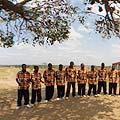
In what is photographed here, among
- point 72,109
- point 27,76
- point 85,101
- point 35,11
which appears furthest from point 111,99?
point 35,11

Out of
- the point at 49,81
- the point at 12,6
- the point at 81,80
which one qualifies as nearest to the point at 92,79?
the point at 81,80

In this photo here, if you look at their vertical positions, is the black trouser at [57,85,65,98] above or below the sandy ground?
above

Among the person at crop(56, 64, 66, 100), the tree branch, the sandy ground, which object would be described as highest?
the tree branch

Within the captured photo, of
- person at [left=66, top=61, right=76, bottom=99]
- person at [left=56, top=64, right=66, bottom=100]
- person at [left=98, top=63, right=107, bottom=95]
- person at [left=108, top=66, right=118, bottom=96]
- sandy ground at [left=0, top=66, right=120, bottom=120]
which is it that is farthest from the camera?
person at [left=108, top=66, right=118, bottom=96]

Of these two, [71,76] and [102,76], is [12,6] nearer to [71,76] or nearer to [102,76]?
[71,76]

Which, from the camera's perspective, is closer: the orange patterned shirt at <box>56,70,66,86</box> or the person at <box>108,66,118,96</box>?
the orange patterned shirt at <box>56,70,66,86</box>

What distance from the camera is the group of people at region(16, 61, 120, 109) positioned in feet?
57.0

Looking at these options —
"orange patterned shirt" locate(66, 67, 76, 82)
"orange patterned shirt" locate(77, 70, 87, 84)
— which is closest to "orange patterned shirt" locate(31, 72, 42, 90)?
"orange patterned shirt" locate(66, 67, 76, 82)

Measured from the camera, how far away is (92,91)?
20516 mm

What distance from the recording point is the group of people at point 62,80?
17359 millimetres

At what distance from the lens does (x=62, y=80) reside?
18.3 metres

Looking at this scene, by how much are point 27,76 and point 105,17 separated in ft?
13.7

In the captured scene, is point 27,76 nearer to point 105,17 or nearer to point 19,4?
point 19,4

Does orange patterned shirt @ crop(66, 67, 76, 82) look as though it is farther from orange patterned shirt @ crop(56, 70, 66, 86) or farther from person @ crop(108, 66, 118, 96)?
person @ crop(108, 66, 118, 96)
